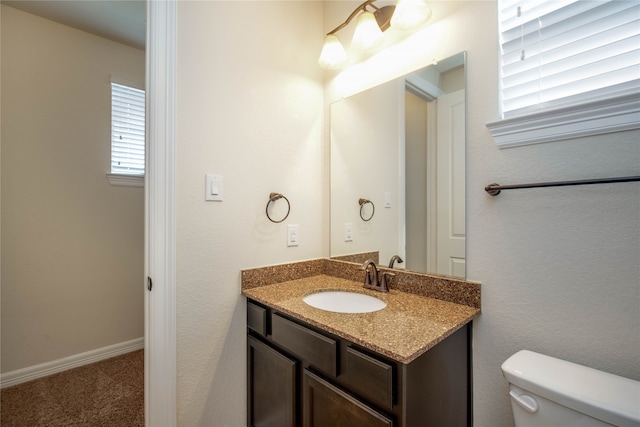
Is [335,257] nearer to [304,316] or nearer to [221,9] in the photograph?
[304,316]

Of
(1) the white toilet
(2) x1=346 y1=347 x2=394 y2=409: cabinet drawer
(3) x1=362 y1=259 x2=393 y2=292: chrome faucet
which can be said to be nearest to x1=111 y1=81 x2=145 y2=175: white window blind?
(3) x1=362 y1=259 x2=393 y2=292: chrome faucet

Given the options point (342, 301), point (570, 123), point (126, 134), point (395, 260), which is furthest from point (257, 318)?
point (126, 134)

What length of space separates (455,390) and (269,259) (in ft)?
3.25

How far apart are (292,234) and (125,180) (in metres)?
1.76

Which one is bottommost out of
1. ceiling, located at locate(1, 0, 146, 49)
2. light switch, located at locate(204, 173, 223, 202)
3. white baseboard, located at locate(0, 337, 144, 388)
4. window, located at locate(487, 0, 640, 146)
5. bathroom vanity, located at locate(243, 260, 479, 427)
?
white baseboard, located at locate(0, 337, 144, 388)

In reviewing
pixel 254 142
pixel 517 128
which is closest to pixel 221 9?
pixel 254 142

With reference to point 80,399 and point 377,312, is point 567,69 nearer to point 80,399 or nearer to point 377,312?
point 377,312

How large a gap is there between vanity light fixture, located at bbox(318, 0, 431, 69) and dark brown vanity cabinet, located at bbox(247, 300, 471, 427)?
1.31m

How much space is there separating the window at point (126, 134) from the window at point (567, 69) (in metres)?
2.68

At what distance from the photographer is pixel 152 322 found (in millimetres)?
1172

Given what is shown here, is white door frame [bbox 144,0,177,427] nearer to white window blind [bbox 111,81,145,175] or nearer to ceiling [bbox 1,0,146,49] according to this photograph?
ceiling [bbox 1,0,146,49]

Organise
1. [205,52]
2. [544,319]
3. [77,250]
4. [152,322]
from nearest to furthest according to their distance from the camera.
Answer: [544,319] → [152,322] → [205,52] → [77,250]

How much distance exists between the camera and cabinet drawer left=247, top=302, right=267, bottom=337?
1271mm

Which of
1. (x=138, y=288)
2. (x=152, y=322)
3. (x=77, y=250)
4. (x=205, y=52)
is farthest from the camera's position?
(x=138, y=288)
